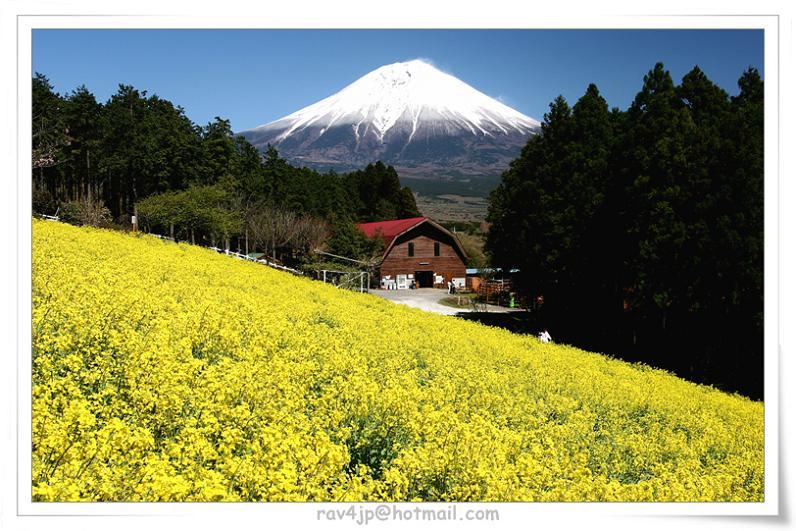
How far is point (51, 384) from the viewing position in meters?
5.06

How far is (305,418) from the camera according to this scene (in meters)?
5.57

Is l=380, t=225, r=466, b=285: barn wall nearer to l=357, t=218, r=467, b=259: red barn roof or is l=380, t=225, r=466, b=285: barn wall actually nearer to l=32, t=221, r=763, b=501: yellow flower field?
l=357, t=218, r=467, b=259: red barn roof

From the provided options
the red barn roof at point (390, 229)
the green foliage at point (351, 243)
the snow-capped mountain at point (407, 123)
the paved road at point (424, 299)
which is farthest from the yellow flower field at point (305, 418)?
the red barn roof at point (390, 229)

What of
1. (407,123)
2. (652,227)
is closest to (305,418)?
(407,123)

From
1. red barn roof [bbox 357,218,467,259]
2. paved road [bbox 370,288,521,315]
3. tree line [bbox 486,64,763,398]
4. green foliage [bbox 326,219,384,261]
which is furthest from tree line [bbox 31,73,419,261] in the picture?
tree line [bbox 486,64,763,398]

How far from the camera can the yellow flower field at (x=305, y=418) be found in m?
4.50

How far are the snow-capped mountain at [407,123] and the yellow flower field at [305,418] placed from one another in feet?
11.5

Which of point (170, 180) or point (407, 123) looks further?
point (170, 180)

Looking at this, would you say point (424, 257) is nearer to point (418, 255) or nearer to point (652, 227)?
point (418, 255)

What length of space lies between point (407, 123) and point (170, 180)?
14465 millimetres
